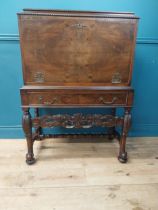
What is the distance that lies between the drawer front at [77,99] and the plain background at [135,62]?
56 cm

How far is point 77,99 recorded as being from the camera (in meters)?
1.73

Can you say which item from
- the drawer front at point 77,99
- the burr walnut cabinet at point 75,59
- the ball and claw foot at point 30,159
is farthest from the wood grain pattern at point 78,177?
the drawer front at point 77,99

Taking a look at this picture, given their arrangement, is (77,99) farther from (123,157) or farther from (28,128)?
(123,157)

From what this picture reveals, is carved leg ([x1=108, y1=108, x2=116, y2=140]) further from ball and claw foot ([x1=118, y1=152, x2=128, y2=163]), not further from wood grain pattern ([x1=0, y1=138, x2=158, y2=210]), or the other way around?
ball and claw foot ([x1=118, y1=152, x2=128, y2=163])

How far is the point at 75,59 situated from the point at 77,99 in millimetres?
334

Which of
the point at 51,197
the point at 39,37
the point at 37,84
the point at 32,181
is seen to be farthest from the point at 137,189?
the point at 39,37

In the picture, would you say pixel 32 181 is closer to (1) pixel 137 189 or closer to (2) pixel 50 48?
(1) pixel 137 189

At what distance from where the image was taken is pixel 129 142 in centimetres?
234

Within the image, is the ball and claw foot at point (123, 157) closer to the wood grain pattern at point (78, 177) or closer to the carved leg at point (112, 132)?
the wood grain pattern at point (78, 177)

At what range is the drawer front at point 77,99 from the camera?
1.69m

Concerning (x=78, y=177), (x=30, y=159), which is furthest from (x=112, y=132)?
(x=30, y=159)

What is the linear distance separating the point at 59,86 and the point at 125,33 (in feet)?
2.20

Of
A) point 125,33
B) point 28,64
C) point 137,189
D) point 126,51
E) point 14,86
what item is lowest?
point 137,189

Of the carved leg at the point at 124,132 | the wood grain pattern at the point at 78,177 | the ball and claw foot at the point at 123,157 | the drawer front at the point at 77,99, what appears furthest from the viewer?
the ball and claw foot at the point at 123,157
